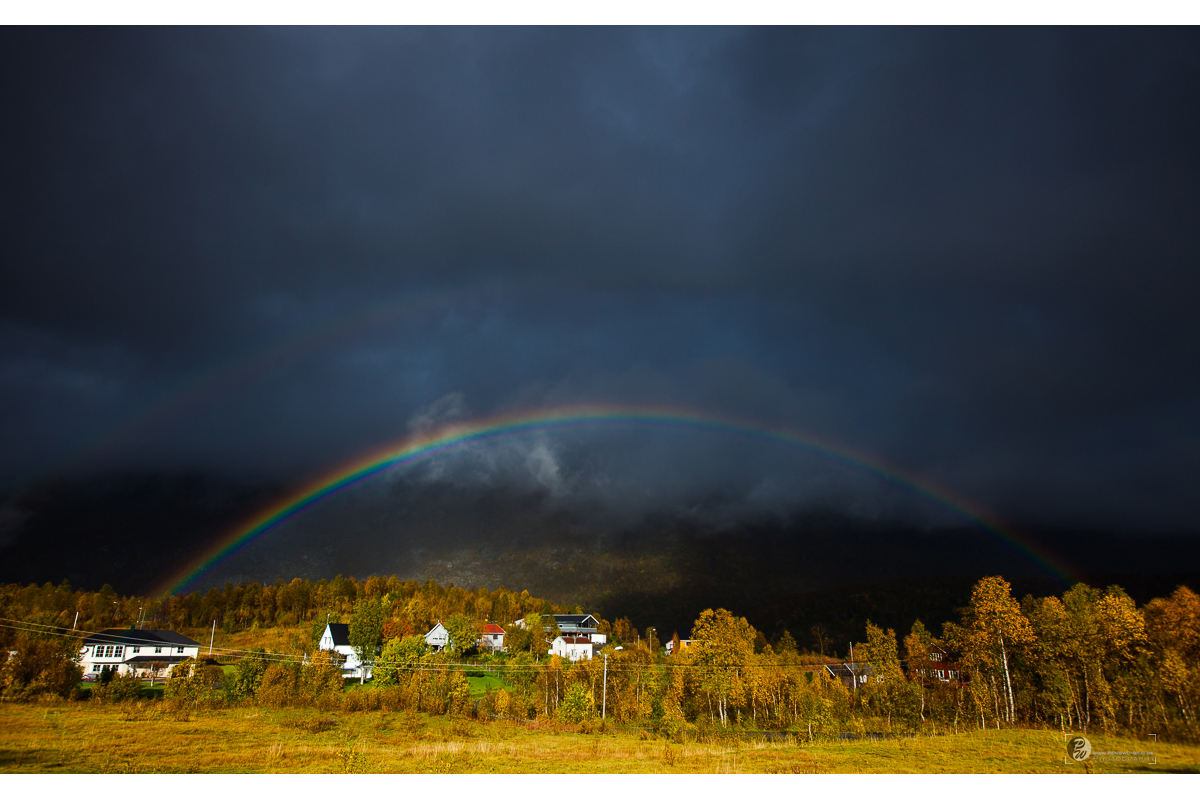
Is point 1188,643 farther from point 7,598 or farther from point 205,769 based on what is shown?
point 7,598

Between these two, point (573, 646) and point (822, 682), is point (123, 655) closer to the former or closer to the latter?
point (573, 646)

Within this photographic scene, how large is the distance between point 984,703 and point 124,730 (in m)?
47.9

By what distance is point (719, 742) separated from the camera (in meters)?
33.9

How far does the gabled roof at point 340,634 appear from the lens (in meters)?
85.7

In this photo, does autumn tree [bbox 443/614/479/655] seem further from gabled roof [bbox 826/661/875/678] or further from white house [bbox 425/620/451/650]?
gabled roof [bbox 826/661/875/678]

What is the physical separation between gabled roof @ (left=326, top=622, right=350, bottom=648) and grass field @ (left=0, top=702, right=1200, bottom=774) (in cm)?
5075

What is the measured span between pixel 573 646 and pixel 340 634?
147 ft

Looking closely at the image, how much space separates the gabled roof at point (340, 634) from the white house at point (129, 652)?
54.7ft

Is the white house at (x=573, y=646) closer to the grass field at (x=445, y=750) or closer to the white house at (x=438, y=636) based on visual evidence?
the white house at (x=438, y=636)

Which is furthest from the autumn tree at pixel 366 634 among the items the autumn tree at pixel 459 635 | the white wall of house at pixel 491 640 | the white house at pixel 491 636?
the white wall of house at pixel 491 640

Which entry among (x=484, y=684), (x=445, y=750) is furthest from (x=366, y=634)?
(x=445, y=750)

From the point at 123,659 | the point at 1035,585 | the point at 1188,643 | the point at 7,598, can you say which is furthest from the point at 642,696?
the point at 1035,585

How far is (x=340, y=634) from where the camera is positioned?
8850 cm

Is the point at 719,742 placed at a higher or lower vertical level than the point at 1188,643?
lower
